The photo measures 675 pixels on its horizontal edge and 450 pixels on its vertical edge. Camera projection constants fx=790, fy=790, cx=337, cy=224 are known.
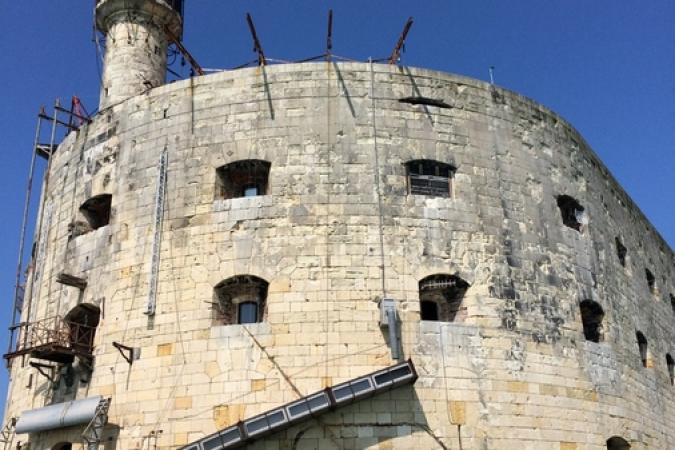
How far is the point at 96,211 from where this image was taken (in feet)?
56.7

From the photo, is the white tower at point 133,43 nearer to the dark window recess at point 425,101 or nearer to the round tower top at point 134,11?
the round tower top at point 134,11

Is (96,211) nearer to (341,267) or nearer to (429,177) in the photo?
(341,267)

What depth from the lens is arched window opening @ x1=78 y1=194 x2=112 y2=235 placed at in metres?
17.0

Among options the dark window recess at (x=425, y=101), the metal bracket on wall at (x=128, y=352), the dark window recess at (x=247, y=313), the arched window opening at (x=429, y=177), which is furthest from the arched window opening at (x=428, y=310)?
the metal bracket on wall at (x=128, y=352)

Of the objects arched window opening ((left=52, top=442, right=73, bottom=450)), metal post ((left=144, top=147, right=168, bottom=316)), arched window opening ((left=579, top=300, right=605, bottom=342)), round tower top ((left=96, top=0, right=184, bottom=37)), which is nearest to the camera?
arched window opening ((left=52, top=442, right=73, bottom=450))

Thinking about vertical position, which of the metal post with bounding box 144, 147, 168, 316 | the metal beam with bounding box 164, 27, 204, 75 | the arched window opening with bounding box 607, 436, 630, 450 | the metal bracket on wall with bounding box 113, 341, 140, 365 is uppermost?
the metal beam with bounding box 164, 27, 204, 75

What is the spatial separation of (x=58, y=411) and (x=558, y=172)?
11.5m

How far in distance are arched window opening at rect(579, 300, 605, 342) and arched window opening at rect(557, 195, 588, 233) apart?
70.4 inches

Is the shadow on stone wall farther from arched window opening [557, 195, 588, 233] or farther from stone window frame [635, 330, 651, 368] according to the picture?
stone window frame [635, 330, 651, 368]

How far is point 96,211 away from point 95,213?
62 millimetres

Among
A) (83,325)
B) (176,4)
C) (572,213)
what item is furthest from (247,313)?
(176,4)

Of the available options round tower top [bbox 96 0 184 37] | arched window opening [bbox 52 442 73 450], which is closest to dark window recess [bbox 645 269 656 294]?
round tower top [bbox 96 0 184 37]

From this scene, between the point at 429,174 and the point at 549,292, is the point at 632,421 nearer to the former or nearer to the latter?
the point at 549,292

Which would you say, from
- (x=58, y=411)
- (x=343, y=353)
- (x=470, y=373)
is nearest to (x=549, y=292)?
(x=470, y=373)
